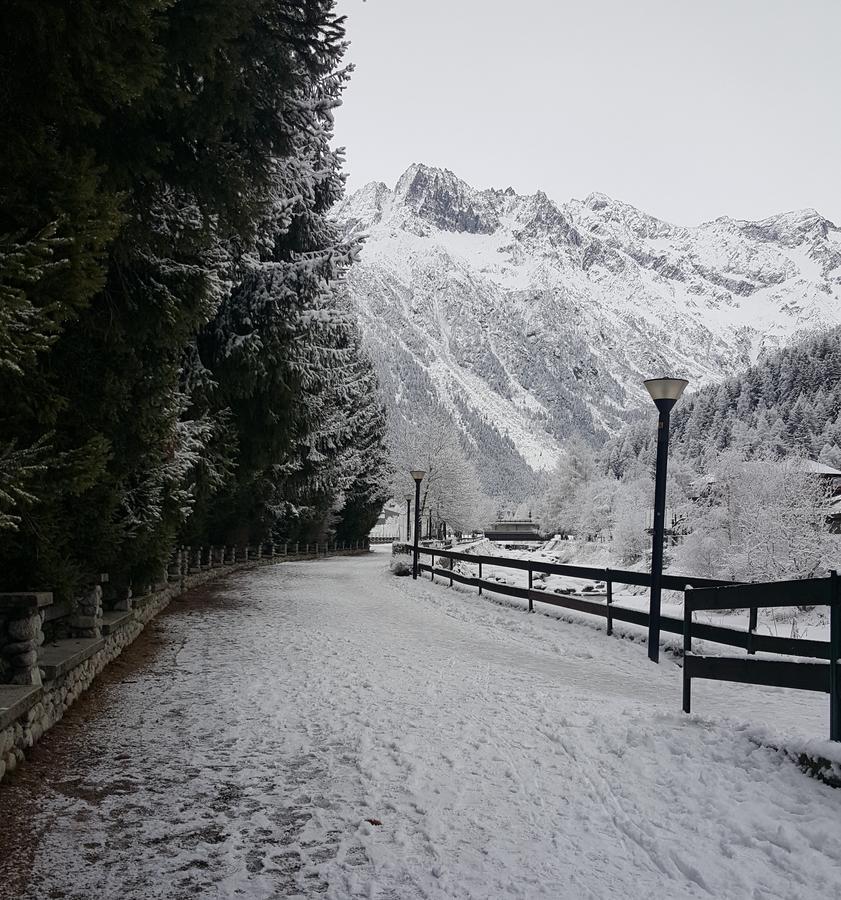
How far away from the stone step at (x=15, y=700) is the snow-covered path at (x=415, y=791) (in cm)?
41

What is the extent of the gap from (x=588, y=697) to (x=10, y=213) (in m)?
6.41

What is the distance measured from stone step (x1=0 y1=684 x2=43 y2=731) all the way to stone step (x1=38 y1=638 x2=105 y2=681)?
0.99 ft

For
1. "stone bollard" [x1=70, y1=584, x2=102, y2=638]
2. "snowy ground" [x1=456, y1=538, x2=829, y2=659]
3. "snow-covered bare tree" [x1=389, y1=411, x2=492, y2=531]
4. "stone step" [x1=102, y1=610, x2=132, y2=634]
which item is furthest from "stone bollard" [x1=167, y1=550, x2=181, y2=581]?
"snow-covered bare tree" [x1=389, y1=411, x2=492, y2=531]

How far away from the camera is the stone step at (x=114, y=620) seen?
7.94 metres

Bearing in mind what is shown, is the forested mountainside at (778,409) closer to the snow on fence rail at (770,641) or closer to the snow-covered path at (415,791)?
the snow on fence rail at (770,641)

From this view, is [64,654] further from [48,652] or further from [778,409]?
[778,409]

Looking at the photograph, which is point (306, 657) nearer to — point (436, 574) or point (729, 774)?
point (729, 774)

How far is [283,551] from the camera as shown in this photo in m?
33.0

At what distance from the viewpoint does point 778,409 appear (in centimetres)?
8669

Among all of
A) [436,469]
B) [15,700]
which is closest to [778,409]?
[436,469]

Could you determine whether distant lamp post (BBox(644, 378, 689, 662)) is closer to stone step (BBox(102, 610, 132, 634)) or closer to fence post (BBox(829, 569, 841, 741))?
fence post (BBox(829, 569, 841, 741))

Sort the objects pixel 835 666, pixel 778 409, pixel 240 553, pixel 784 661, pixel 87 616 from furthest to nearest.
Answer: pixel 778 409
pixel 240 553
pixel 87 616
pixel 784 661
pixel 835 666

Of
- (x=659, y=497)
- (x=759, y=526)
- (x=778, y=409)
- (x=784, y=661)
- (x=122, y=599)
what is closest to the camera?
(x=784, y=661)

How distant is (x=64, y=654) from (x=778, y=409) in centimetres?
9282
